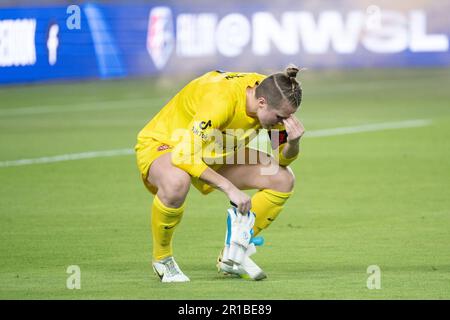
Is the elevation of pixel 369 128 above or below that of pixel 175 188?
above

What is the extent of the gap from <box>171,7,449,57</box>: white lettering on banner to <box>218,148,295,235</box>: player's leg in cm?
1728

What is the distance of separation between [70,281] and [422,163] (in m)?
7.30

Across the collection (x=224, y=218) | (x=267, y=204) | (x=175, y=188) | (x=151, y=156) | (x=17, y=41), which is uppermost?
(x=17, y=41)

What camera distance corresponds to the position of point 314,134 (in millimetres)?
17016

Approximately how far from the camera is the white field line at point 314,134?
14.1m

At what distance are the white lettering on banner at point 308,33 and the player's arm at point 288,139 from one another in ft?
56.8

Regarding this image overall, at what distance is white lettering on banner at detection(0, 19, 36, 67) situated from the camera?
824 inches

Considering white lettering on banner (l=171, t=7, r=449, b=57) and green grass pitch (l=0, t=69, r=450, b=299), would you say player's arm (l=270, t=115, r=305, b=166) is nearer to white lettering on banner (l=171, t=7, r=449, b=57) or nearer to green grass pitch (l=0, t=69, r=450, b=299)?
Result: green grass pitch (l=0, t=69, r=450, b=299)

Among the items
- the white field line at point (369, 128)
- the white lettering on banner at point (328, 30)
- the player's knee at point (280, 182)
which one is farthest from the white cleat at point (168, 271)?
the white lettering on banner at point (328, 30)

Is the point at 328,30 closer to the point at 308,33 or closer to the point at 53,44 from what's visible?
the point at 308,33

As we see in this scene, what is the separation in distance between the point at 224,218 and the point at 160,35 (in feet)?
48.5

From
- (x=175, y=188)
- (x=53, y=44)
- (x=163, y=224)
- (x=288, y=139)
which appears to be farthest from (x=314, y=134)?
(x=175, y=188)

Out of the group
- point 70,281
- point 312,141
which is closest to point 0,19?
point 312,141

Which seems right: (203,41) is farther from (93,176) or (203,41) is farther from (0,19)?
(93,176)
